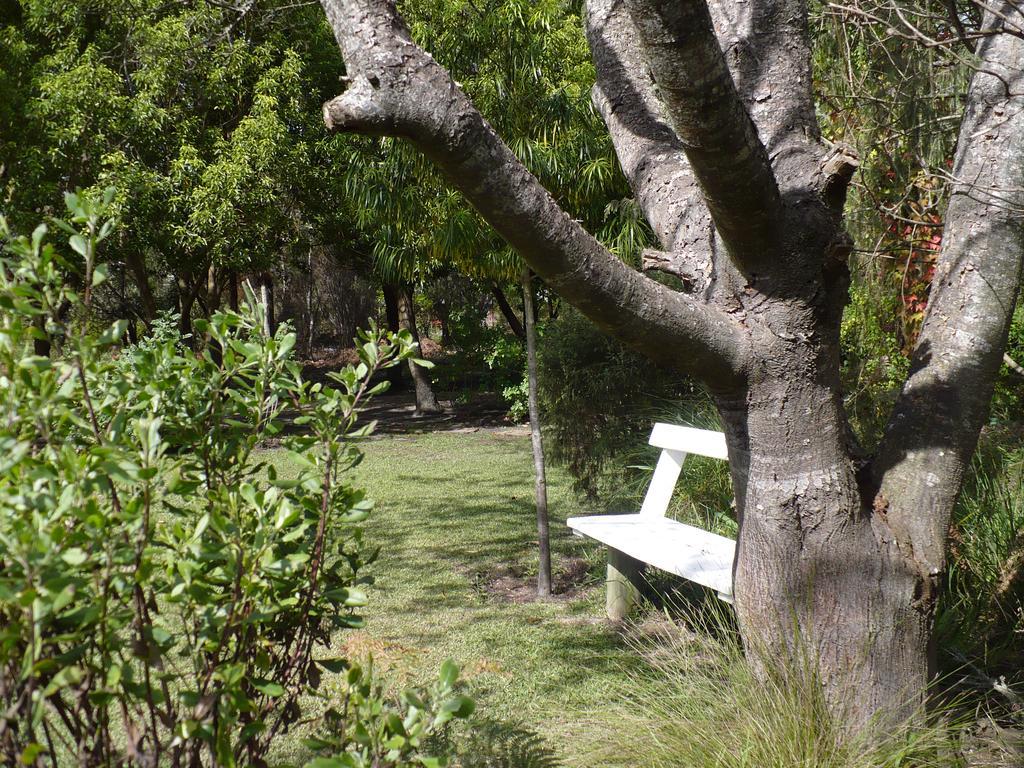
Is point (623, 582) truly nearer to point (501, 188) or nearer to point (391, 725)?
point (501, 188)

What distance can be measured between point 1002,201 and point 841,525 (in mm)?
1314

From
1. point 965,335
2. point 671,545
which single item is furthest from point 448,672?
point 671,545

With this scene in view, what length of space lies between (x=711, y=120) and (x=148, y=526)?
6.08 feet

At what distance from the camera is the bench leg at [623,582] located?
5.48 metres

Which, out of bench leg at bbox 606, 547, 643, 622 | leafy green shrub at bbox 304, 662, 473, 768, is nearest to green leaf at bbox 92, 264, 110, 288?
leafy green shrub at bbox 304, 662, 473, 768

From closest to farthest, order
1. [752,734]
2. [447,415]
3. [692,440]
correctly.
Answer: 1. [752,734]
2. [692,440]
3. [447,415]

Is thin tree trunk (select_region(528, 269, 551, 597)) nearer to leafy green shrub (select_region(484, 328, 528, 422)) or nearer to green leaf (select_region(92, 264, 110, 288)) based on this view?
green leaf (select_region(92, 264, 110, 288))

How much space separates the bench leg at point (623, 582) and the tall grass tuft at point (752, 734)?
1995mm

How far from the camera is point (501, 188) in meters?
2.57

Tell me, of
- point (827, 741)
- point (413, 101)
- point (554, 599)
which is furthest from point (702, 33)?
point (554, 599)

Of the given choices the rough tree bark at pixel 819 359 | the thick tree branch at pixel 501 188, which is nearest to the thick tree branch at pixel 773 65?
the rough tree bark at pixel 819 359

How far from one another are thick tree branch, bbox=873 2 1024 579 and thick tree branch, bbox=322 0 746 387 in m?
0.78

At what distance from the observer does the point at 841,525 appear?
3270 millimetres

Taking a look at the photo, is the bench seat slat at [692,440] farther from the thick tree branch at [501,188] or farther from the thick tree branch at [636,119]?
the thick tree branch at [501,188]
